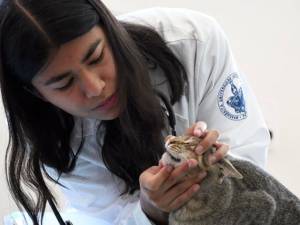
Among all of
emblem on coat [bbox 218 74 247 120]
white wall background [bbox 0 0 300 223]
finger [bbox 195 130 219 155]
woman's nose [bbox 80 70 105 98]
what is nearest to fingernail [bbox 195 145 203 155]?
finger [bbox 195 130 219 155]

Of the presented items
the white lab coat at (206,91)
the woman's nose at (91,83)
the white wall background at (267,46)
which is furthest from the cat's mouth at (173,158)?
the white wall background at (267,46)

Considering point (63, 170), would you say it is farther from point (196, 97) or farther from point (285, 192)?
point (285, 192)

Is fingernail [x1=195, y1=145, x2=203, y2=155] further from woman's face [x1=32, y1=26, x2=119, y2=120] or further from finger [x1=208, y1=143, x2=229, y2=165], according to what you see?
woman's face [x1=32, y1=26, x2=119, y2=120]

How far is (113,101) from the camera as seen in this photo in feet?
2.91

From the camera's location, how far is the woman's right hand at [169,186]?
74cm

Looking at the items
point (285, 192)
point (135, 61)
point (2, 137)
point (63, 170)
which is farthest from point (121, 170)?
point (2, 137)

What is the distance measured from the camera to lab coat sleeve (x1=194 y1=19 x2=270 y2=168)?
3.33 feet

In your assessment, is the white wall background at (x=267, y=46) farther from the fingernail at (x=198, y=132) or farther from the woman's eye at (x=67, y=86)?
the fingernail at (x=198, y=132)

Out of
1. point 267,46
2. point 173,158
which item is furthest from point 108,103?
point 267,46

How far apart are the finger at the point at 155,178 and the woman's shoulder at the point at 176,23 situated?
0.35 m

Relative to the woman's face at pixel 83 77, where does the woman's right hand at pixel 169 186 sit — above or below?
below

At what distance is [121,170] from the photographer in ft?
3.42

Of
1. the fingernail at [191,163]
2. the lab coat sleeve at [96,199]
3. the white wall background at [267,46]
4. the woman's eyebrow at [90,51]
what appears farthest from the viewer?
the white wall background at [267,46]

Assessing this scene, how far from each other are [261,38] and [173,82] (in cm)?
99
